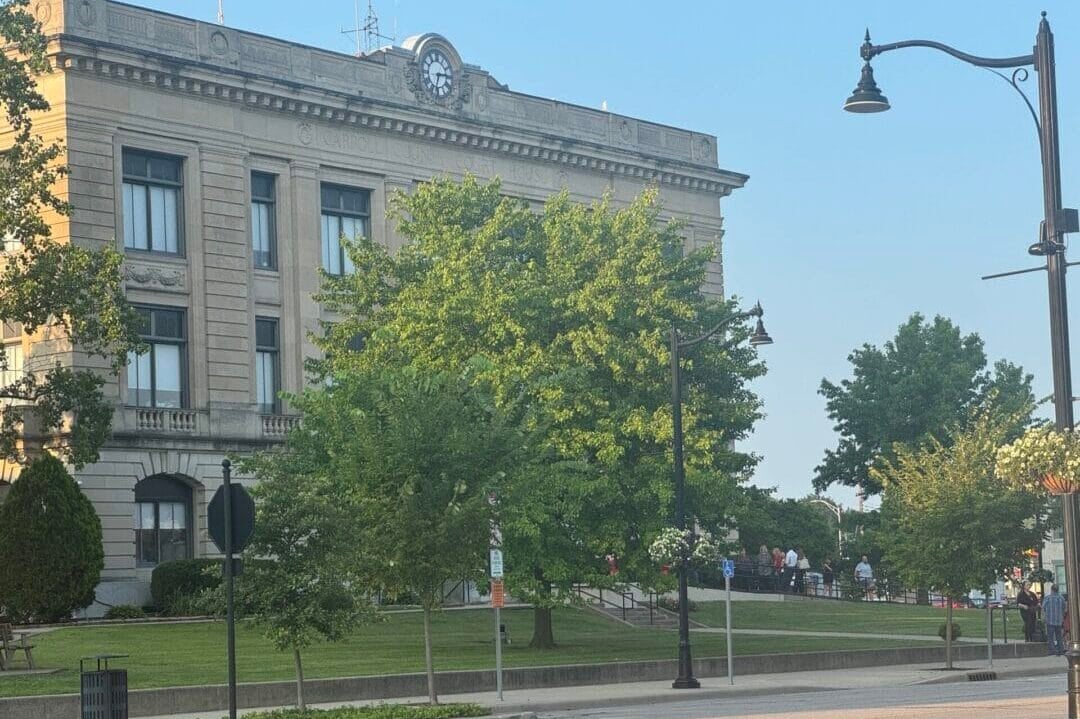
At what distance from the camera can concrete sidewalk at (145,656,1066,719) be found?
33.7m

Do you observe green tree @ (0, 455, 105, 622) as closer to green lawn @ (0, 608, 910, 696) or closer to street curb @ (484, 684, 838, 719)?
green lawn @ (0, 608, 910, 696)

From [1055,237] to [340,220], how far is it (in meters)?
49.4

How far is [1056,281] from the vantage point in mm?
18781

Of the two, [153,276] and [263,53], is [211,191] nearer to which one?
[153,276]

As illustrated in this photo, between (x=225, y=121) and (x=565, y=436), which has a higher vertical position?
(x=225, y=121)

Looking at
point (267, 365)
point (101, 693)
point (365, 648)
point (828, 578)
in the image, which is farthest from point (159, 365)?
point (101, 693)

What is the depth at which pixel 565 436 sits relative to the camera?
46.3m

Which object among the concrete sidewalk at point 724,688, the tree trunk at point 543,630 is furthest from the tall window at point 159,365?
the concrete sidewalk at point 724,688

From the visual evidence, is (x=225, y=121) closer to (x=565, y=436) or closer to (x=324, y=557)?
(x=565, y=436)

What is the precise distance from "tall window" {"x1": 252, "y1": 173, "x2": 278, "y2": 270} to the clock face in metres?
7.42

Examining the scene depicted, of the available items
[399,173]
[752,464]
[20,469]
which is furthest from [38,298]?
[399,173]

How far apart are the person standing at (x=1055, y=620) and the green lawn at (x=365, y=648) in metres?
3.92

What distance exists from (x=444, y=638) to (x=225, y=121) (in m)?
20.5

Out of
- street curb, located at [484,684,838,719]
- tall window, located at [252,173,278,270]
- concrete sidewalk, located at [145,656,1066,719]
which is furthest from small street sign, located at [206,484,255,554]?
tall window, located at [252,173,278,270]
